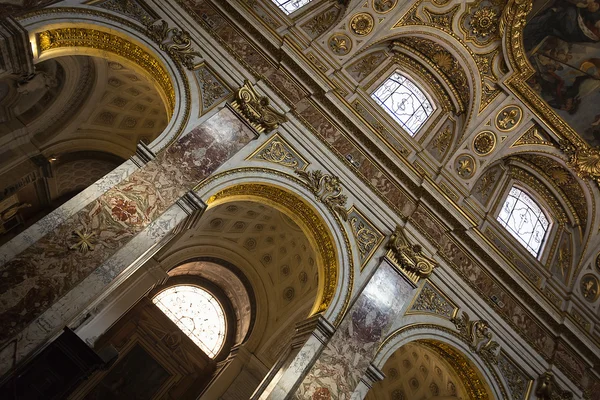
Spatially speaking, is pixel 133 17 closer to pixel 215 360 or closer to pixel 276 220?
pixel 276 220

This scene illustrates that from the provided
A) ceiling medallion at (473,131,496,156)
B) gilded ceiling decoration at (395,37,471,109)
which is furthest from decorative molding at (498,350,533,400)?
gilded ceiling decoration at (395,37,471,109)

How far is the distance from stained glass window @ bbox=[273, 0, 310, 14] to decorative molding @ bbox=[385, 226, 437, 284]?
541cm

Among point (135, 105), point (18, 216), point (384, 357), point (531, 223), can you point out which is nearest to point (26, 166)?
point (18, 216)

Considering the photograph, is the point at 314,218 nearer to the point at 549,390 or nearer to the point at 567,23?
the point at 549,390

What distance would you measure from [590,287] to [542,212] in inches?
88.8

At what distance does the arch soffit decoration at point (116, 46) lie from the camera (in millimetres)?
8406

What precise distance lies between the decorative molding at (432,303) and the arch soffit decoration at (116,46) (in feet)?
18.4

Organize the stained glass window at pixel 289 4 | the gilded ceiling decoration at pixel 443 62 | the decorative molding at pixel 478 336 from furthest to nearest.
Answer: the gilded ceiling decoration at pixel 443 62 < the stained glass window at pixel 289 4 < the decorative molding at pixel 478 336

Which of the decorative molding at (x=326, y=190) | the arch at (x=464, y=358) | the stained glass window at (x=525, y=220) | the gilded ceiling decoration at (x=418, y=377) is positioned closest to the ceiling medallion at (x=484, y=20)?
the stained glass window at (x=525, y=220)

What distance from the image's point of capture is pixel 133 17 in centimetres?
937

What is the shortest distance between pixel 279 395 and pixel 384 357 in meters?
2.34

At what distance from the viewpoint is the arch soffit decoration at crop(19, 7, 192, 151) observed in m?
8.41

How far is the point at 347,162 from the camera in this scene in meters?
10.7

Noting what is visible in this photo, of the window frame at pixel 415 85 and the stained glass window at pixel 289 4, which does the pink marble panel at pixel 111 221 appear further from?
the window frame at pixel 415 85
